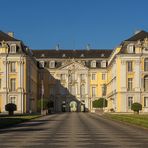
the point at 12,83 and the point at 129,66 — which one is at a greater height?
the point at 129,66

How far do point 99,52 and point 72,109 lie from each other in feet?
56.7

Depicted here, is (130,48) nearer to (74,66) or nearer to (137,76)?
(137,76)

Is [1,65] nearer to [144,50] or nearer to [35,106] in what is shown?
[35,106]

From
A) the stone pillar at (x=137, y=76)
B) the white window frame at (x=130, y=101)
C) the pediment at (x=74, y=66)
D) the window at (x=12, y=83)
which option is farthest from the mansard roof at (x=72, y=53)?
the white window frame at (x=130, y=101)

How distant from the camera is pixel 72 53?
137 meters

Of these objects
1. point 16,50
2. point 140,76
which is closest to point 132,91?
point 140,76

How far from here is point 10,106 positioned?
74062mm

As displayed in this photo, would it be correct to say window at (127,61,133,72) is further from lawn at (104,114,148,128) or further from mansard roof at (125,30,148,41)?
lawn at (104,114,148,128)

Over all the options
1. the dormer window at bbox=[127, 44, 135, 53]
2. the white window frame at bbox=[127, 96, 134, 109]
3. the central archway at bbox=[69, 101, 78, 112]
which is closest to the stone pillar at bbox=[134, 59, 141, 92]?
the white window frame at bbox=[127, 96, 134, 109]

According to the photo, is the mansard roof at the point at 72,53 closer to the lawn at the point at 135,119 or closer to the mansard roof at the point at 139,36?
the mansard roof at the point at 139,36

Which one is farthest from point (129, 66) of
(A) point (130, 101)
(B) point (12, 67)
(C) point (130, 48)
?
(B) point (12, 67)

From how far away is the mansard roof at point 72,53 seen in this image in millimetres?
134750

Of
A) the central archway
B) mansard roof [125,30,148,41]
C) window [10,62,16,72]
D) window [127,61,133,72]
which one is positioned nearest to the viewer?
window [127,61,133,72]

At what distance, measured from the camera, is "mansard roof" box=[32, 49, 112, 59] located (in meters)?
135
